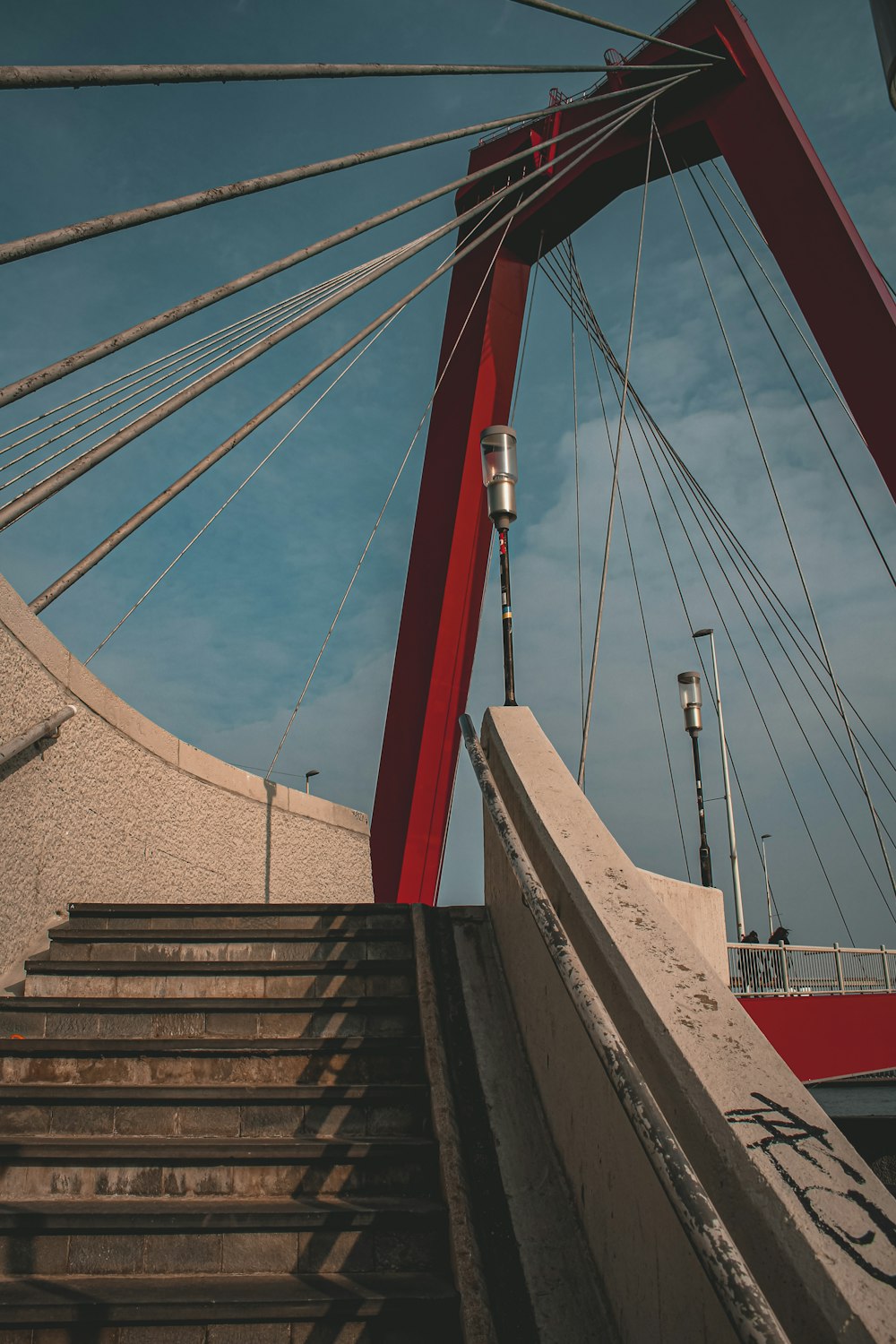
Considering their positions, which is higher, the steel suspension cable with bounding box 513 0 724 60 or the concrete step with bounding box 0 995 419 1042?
the steel suspension cable with bounding box 513 0 724 60

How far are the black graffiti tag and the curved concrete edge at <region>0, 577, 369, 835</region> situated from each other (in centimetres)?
329

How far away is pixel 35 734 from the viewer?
397 centimetres

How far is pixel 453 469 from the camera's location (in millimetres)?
8781

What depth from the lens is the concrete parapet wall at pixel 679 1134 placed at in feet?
4.50

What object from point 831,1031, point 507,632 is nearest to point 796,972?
point 831,1031

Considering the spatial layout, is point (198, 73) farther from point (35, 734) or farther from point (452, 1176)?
point (452, 1176)

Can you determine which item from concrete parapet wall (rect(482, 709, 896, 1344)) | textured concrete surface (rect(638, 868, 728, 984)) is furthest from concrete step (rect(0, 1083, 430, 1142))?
textured concrete surface (rect(638, 868, 728, 984))

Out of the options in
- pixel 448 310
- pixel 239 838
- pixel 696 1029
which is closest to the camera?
pixel 696 1029

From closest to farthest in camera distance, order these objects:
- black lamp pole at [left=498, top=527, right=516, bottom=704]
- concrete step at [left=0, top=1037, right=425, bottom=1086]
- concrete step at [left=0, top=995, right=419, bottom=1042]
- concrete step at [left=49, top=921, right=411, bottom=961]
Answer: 1. concrete step at [left=0, top=1037, right=425, bottom=1086]
2. concrete step at [left=0, top=995, right=419, bottom=1042]
3. concrete step at [left=49, top=921, right=411, bottom=961]
4. black lamp pole at [left=498, top=527, right=516, bottom=704]

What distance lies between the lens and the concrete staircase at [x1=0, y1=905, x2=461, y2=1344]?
6.90 ft

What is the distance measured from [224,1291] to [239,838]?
3822mm

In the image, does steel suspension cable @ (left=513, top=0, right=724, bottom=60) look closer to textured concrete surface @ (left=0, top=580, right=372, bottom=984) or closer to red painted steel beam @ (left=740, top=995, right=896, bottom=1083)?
textured concrete surface @ (left=0, top=580, right=372, bottom=984)

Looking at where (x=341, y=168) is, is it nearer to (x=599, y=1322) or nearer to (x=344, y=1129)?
(x=344, y=1129)

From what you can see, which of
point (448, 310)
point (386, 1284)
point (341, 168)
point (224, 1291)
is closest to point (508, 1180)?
point (386, 1284)
